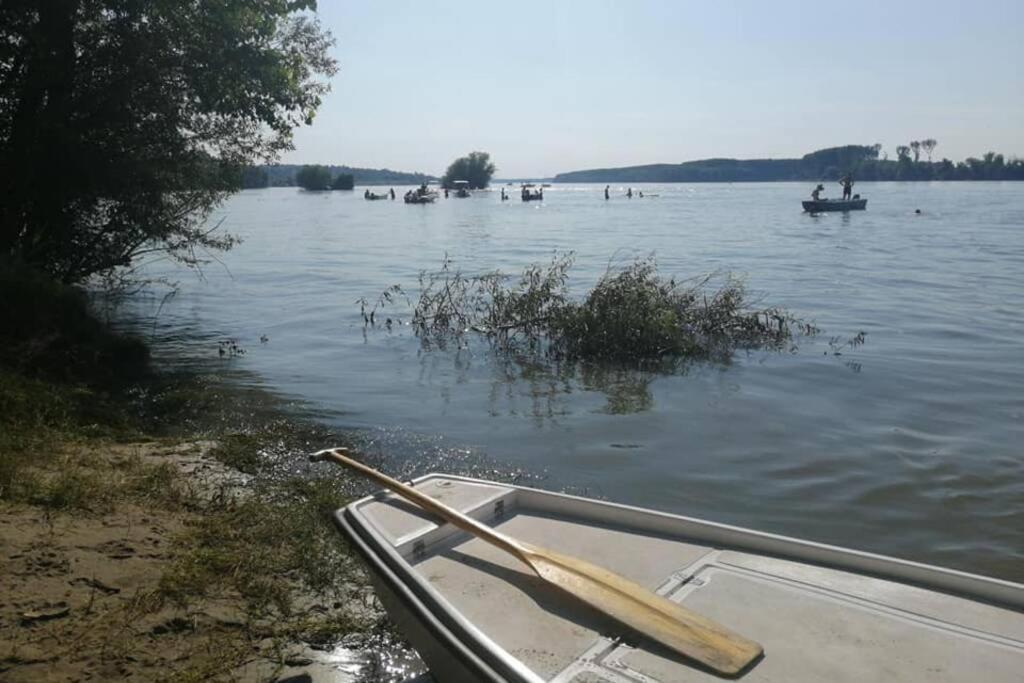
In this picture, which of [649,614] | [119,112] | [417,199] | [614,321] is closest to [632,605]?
[649,614]

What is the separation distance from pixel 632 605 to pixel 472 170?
16344 centimetres

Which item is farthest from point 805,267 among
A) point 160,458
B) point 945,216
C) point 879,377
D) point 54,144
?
point 945,216

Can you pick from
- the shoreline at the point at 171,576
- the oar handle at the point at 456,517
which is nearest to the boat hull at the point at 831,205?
the shoreline at the point at 171,576

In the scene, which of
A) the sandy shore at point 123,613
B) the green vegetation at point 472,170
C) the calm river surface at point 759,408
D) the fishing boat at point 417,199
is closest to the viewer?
the sandy shore at point 123,613

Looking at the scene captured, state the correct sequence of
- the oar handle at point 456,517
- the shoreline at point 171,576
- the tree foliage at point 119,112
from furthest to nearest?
the tree foliage at point 119,112 < the oar handle at point 456,517 < the shoreline at point 171,576

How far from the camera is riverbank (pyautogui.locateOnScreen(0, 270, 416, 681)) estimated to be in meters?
4.33

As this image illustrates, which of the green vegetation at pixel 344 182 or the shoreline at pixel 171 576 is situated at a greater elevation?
the green vegetation at pixel 344 182

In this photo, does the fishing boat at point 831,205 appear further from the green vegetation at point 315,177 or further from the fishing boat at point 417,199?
the green vegetation at point 315,177

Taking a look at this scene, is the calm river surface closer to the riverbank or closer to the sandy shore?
the riverbank

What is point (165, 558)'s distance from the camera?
209 inches

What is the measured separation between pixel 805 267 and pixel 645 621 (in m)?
27.9

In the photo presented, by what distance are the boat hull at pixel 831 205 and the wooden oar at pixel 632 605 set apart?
61.2m

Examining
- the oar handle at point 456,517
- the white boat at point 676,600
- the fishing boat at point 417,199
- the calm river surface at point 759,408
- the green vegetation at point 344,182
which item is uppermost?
the green vegetation at point 344,182

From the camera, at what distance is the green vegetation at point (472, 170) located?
163250 millimetres
